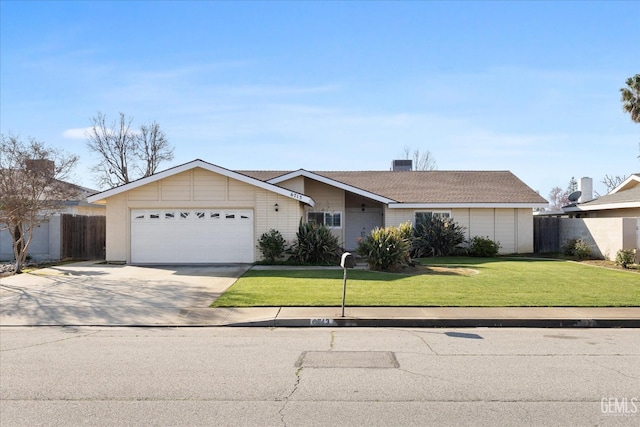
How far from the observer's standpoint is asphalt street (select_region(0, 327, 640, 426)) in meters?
4.90

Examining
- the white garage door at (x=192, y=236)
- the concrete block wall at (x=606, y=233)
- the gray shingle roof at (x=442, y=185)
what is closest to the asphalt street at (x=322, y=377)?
the white garage door at (x=192, y=236)

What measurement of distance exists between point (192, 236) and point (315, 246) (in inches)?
194

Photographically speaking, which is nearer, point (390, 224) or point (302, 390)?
point (302, 390)

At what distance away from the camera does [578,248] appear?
21.3m

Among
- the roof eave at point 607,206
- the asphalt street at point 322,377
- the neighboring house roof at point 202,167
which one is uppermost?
the neighboring house roof at point 202,167

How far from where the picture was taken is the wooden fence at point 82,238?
22.3 metres

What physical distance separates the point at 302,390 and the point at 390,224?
19397 millimetres

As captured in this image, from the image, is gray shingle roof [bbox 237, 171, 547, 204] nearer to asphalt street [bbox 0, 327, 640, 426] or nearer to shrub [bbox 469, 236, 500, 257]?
shrub [bbox 469, 236, 500, 257]

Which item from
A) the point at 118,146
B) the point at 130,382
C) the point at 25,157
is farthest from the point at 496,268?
the point at 118,146

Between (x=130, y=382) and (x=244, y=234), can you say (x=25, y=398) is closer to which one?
(x=130, y=382)

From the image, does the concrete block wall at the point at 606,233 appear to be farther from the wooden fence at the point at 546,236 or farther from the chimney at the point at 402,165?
the chimney at the point at 402,165

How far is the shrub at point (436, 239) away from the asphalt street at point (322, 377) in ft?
45.4

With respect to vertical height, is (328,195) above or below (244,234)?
above

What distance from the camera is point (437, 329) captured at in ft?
29.8
